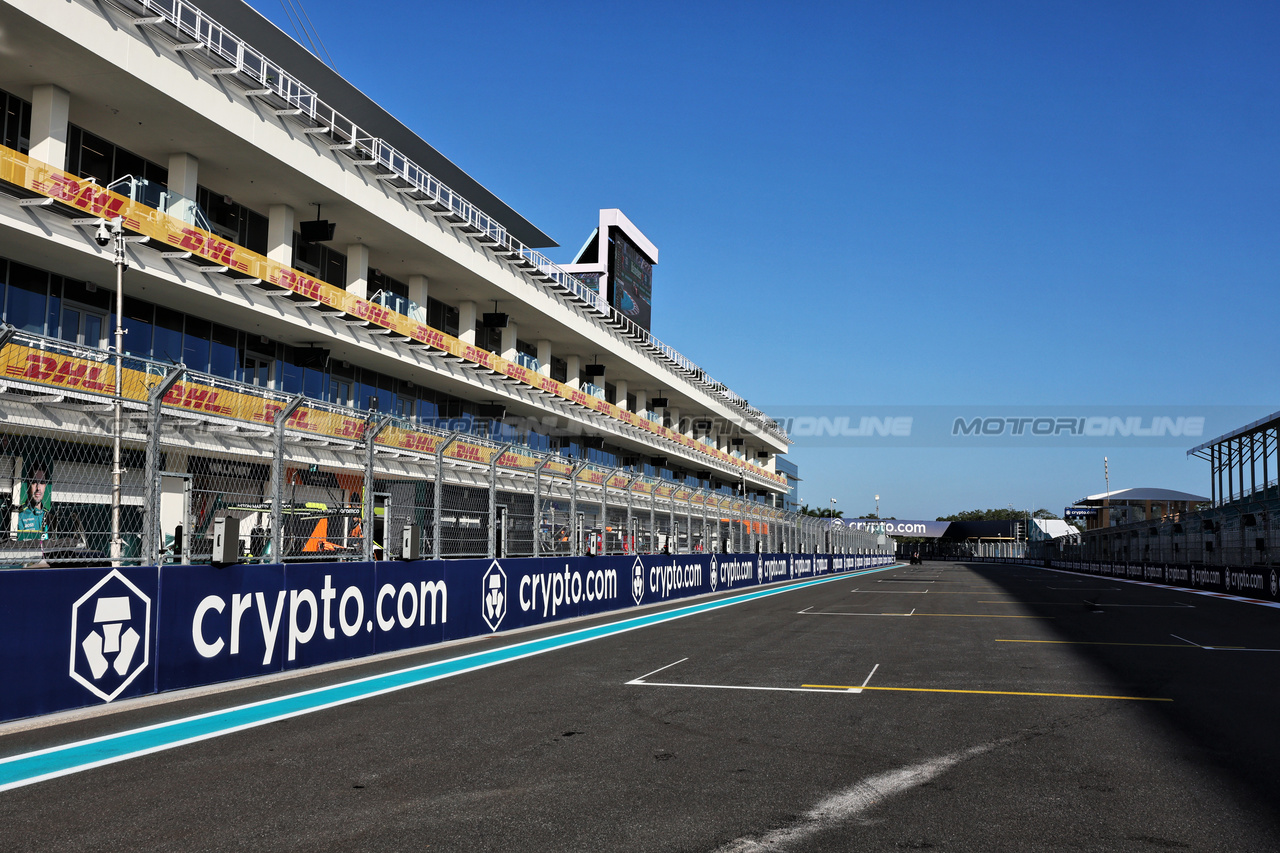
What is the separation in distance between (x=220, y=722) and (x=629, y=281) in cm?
5954

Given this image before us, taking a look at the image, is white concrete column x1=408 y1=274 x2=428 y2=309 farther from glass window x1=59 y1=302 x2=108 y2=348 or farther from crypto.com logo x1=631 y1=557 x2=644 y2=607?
crypto.com logo x1=631 y1=557 x2=644 y2=607

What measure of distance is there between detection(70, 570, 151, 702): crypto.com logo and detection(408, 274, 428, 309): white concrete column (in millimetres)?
31278

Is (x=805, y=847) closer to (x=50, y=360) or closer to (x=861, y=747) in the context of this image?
(x=861, y=747)

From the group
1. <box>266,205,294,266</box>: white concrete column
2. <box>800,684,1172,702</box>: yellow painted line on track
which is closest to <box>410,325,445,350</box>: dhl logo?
<box>266,205,294,266</box>: white concrete column

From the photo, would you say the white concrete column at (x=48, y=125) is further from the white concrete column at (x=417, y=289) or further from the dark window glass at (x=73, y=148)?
the white concrete column at (x=417, y=289)

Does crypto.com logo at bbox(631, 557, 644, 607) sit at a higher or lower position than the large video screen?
lower

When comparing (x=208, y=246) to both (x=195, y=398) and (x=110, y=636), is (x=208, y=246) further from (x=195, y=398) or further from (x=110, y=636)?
(x=110, y=636)

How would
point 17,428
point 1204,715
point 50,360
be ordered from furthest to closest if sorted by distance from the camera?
point 50,360 → point 1204,715 → point 17,428

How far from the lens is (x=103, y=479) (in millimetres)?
8320

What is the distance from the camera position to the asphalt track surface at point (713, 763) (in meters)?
4.90

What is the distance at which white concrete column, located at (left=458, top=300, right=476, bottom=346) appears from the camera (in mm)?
43344

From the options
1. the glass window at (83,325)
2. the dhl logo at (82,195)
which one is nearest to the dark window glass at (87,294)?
the glass window at (83,325)

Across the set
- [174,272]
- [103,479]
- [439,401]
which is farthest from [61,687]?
[439,401]

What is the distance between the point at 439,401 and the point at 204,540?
3369 cm
